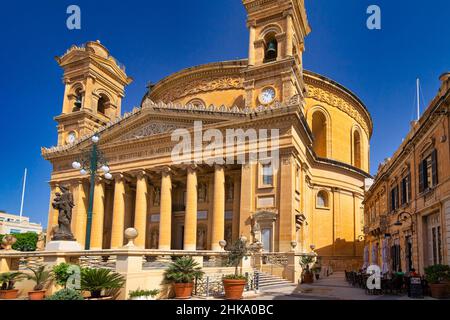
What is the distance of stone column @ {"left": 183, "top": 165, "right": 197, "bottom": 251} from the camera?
29.1 m

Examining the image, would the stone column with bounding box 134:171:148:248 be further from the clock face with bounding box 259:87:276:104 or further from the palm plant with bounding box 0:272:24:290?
the palm plant with bounding box 0:272:24:290

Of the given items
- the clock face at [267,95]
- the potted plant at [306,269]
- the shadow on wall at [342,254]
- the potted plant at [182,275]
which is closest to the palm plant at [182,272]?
the potted plant at [182,275]

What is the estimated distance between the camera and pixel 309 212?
3622 cm

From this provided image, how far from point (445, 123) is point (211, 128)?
53.1 ft

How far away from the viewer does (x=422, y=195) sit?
20.4 meters

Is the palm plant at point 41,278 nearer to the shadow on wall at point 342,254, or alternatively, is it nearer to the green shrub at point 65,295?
the green shrub at point 65,295

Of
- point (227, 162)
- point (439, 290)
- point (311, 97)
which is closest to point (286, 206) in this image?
point (227, 162)

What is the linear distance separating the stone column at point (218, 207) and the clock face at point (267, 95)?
5.74 meters

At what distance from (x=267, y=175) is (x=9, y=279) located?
17388 millimetres

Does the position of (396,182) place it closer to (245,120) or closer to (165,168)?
(245,120)

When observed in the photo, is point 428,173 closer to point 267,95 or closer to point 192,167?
point 267,95
